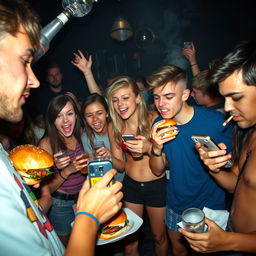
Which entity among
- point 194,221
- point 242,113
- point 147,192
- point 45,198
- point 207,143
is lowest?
point 147,192

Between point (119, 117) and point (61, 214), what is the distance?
1.83m

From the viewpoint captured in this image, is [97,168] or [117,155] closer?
[97,168]

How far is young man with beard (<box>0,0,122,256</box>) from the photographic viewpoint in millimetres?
905

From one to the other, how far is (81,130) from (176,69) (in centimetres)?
194

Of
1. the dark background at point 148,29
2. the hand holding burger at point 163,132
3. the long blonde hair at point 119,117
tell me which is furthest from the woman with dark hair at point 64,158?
the dark background at point 148,29

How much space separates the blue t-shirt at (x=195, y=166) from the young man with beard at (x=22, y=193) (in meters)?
1.60

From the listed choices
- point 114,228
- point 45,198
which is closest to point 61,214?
point 45,198

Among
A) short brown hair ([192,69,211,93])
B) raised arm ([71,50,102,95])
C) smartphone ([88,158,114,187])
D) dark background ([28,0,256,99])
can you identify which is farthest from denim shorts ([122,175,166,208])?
dark background ([28,0,256,99])

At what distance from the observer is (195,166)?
2.66m

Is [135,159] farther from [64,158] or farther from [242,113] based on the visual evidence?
[242,113]

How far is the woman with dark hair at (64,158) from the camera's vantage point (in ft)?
9.74

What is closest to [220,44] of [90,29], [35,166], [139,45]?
[139,45]

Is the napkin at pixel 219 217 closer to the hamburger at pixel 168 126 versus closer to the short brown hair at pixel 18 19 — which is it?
the hamburger at pixel 168 126

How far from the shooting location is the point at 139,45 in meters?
9.64
